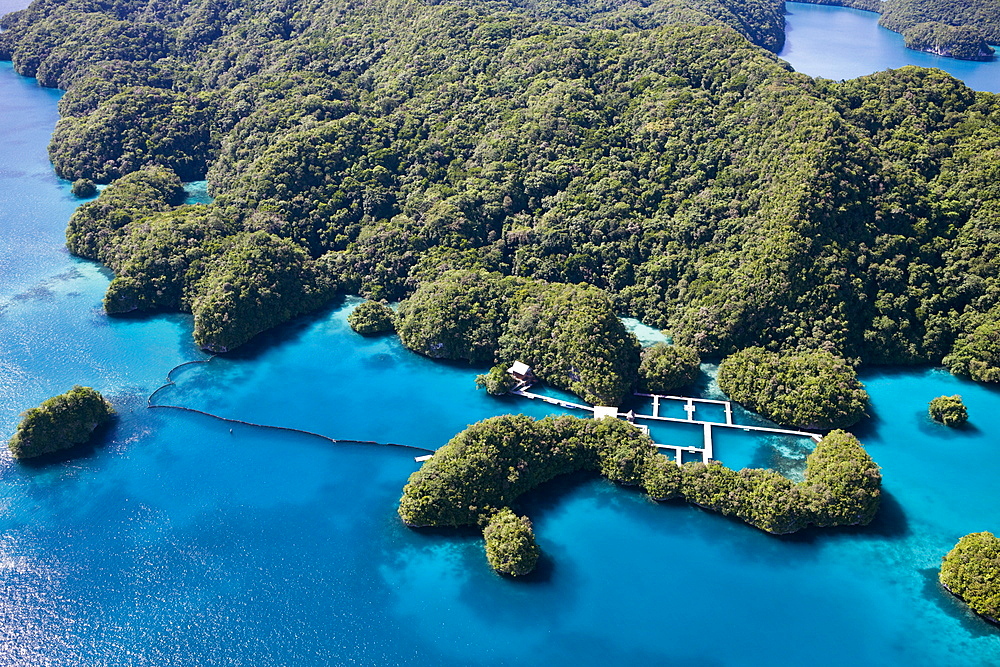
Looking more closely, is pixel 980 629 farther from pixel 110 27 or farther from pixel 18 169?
pixel 110 27

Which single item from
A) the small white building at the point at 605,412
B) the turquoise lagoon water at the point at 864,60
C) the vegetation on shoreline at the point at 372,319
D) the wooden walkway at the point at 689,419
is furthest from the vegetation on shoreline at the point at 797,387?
the turquoise lagoon water at the point at 864,60

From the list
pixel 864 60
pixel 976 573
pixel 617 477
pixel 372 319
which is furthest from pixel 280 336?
pixel 864 60

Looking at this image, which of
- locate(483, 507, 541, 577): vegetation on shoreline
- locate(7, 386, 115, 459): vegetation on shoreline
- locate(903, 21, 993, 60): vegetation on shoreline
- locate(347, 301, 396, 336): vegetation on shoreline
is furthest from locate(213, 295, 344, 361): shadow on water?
locate(903, 21, 993, 60): vegetation on shoreline

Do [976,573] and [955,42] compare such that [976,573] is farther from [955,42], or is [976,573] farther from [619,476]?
[955,42]

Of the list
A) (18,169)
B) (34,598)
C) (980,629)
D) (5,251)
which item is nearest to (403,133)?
(5,251)

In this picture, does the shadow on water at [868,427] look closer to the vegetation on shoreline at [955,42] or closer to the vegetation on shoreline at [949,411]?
the vegetation on shoreline at [949,411]

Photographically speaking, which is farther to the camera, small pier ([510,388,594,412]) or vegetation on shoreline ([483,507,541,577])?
small pier ([510,388,594,412])

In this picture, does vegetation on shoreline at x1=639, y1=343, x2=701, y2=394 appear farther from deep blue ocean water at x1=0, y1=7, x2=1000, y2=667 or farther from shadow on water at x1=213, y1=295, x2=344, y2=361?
shadow on water at x1=213, y1=295, x2=344, y2=361
